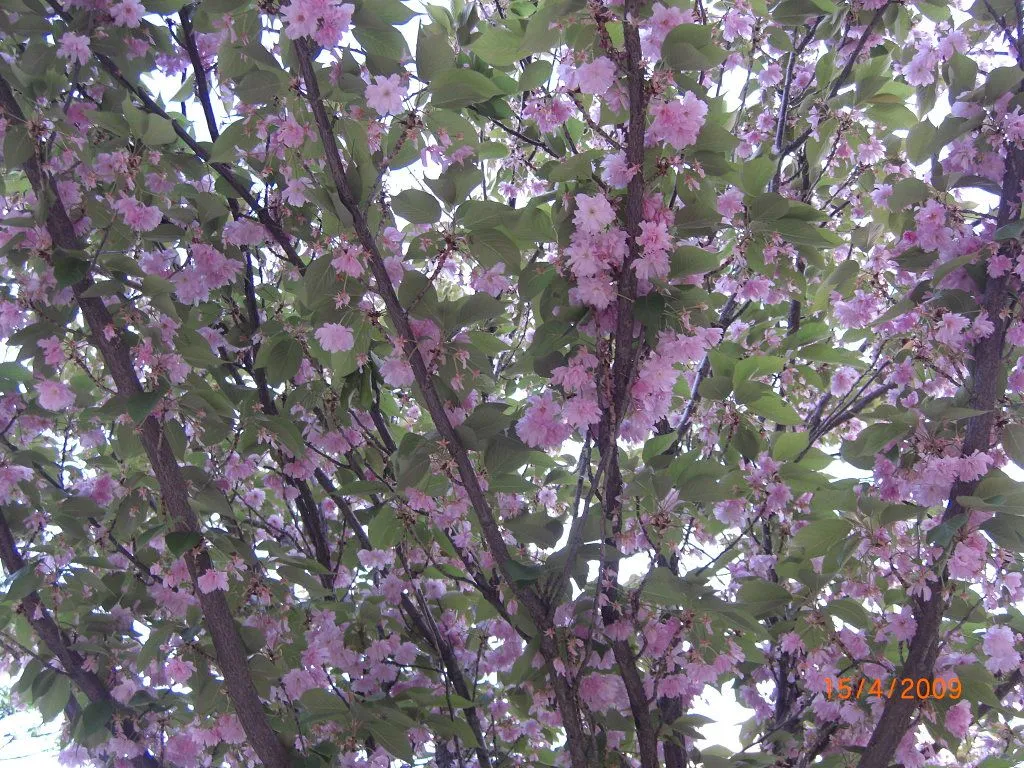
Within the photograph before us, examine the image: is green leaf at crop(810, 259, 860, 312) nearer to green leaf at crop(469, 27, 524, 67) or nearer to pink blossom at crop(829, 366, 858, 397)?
pink blossom at crop(829, 366, 858, 397)

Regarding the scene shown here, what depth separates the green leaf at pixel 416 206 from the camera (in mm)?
2025

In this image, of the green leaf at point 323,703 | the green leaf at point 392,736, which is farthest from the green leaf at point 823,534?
the green leaf at point 323,703

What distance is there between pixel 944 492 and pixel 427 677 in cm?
175

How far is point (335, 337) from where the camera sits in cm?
212

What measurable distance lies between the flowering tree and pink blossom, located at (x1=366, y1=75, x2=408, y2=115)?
1 cm

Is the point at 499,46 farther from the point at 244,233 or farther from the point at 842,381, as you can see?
the point at 842,381

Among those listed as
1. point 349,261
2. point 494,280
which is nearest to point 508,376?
point 494,280

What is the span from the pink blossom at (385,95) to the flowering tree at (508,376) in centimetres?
1

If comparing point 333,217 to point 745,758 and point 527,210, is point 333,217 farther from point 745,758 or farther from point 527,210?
point 745,758

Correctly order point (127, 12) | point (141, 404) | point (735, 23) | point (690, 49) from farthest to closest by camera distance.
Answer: point (735, 23)
point (127, 12)
point (141, 404)
point (690, 49)

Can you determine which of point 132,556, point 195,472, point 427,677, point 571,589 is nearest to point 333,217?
point 195,472

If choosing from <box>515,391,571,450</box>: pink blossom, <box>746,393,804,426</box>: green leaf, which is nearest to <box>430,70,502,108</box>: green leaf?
<box>515,391,571,450</box>: pink blossom

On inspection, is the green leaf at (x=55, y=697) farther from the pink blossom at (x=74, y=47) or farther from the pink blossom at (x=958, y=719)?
the pink blossom at (x=958, y=719)
